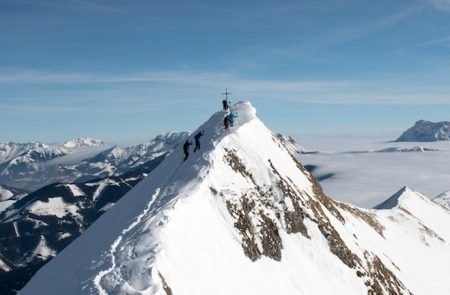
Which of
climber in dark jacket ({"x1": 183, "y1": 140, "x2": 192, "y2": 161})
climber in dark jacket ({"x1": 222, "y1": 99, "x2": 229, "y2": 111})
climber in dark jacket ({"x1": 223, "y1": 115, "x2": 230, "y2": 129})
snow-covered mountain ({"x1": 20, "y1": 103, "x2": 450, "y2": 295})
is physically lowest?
snow-covered mountain ({"x1": 20, "y1": 103, "x2": 450, "y2": 295})

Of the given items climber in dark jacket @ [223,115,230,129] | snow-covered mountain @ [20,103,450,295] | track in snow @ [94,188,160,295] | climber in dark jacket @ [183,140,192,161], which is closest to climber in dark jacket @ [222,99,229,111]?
snow-covered mountain @ [20,103,450,295]

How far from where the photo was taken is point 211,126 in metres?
73.2

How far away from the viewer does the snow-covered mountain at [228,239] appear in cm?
3738

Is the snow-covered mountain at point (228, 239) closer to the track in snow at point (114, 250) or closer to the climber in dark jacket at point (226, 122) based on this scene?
the track in snow at point (114, 250)

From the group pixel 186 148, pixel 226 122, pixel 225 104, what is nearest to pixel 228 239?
pixel 186 148

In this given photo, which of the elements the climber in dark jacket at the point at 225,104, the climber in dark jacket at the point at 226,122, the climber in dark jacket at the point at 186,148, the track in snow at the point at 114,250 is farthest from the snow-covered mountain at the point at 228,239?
the climber in dark jacket at the point at 186,148

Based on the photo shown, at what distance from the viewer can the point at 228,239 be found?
152ft

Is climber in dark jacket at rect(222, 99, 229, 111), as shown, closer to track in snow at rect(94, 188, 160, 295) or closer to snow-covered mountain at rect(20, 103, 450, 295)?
snow-covered mountain at rect(20, 103, 450, 295)

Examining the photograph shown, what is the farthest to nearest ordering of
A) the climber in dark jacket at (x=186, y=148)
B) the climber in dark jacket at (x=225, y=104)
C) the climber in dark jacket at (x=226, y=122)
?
the climber in dark jacket at (x=225, y=104), the climber in dark jacket at (x=226, y=122), the climber in dark jacket at (x=186, y=148)

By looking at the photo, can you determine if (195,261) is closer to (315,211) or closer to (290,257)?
(290,257)

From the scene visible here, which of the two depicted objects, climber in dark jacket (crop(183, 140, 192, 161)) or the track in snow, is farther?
climber in dark jacket (crop(183, 140, 192, 161))

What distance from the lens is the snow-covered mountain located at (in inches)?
1471

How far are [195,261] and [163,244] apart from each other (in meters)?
3.24

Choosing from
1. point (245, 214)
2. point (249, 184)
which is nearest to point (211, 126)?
point (249, 184)
